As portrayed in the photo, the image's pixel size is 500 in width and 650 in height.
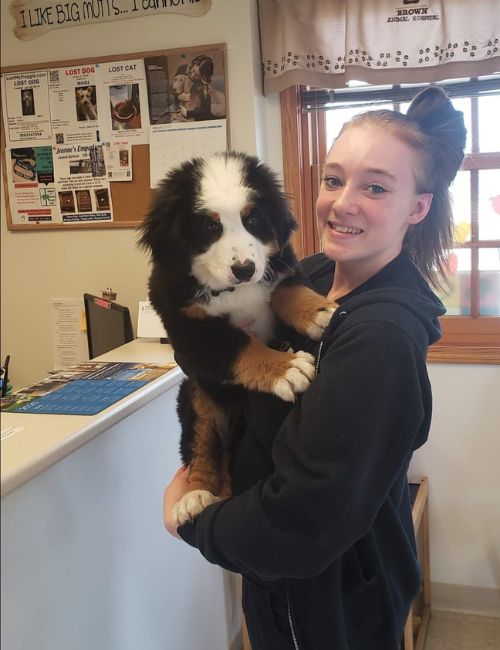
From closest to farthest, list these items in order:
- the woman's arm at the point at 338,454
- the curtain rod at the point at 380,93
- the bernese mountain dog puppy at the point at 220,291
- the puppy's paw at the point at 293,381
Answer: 1. the woman's arm at the point at 338,454
2. the puppy's paw at the point at 293,381
3. the bernese mountain dog puppy at the point at 220,291
4. the curtain rod at the point at 380,93

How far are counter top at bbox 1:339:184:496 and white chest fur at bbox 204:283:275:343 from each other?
1.31 ft

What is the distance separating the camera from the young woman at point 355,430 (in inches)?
33.8

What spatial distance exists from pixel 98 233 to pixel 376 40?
50.7 inches

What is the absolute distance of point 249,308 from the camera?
1.22 metres

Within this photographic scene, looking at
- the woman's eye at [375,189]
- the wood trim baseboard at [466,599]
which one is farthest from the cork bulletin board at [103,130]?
the wood trim baseboard at [466,599]

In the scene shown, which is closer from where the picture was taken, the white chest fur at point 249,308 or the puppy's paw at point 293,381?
the puppy's paw at point 293,381

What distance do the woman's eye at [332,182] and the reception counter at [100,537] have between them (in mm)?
697

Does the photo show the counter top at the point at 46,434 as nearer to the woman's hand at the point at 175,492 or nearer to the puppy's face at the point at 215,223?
the woman's hand at the point at 175,492

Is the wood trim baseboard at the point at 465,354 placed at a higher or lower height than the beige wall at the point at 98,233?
lower

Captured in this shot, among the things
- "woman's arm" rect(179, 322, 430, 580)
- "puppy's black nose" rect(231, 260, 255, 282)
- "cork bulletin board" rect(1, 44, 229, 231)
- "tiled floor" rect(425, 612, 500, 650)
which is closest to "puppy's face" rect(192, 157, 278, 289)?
"puppy's black nose" rect(231, 260, 255, 282)

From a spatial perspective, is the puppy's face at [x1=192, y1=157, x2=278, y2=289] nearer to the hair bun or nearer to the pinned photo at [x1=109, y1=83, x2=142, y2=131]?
the hair bun

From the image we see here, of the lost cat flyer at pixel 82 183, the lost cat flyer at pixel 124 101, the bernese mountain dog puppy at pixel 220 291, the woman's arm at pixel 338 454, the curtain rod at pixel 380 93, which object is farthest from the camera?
the lost cat flyer at pixel 82 183

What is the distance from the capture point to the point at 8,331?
278cm

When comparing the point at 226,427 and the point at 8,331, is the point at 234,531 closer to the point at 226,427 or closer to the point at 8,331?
the point at 226,427
